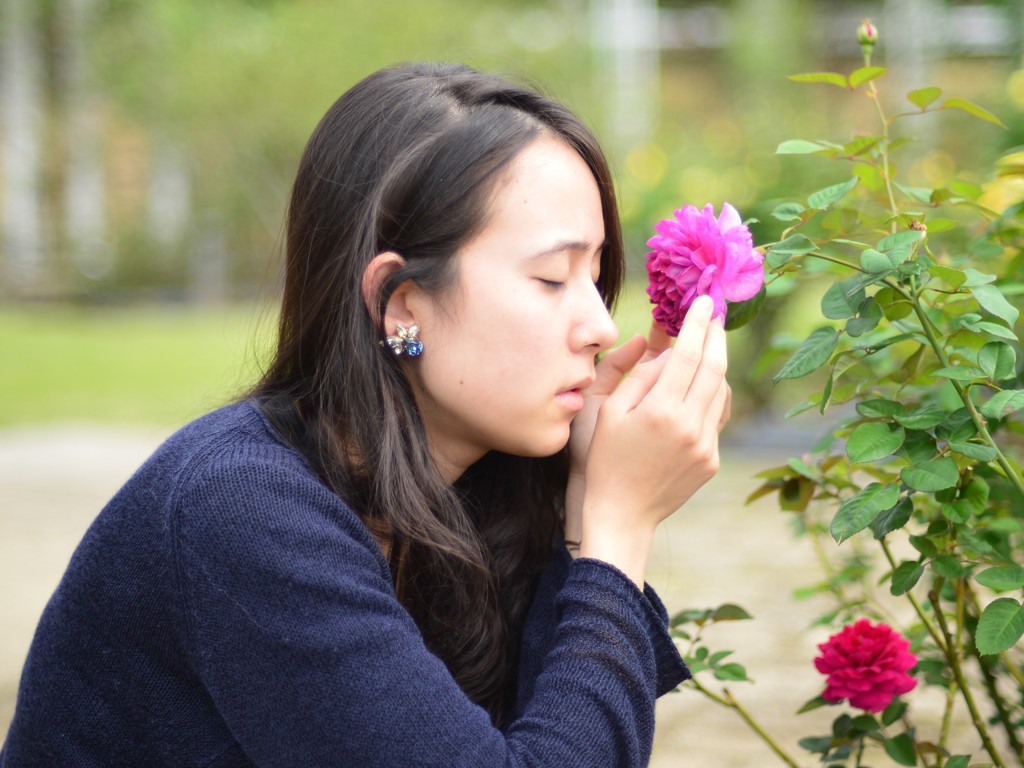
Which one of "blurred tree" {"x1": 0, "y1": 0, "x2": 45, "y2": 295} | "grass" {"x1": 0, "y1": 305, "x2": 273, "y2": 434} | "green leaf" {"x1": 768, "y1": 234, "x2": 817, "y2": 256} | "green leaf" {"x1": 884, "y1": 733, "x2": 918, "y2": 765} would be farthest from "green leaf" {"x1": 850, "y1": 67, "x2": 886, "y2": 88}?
"blurred tree" {"x1": 0, "y1": 0, "x2": 45, "y2": 295}

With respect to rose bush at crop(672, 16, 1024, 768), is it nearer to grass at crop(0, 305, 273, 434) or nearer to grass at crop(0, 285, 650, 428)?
grass at crop(0, 285, 650, 428)

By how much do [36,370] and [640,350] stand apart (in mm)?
10168

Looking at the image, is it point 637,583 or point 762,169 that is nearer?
point 637,583

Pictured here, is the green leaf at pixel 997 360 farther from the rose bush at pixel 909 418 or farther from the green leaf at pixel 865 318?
the green leaf at pixel 865 318

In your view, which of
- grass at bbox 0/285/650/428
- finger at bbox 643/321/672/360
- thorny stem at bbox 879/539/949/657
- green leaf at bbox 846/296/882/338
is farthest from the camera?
grass at bbox 0/285/650/428

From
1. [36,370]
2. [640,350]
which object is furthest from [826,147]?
[36,370]

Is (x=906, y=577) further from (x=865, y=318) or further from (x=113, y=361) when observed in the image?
(x=113, y=361)

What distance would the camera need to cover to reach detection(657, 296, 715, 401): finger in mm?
1385

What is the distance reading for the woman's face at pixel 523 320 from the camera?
1395mm

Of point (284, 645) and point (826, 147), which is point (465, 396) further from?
point (826, 147)

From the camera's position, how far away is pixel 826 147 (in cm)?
142

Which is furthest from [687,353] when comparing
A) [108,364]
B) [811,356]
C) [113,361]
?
[113,361]

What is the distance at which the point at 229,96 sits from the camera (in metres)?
17.7

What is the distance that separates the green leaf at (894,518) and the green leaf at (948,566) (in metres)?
0.09
